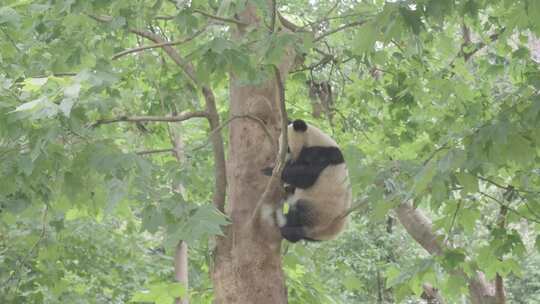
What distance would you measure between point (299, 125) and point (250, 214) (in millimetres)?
1630

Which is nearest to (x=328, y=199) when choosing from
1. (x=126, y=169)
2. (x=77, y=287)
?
(x=77, y=287)

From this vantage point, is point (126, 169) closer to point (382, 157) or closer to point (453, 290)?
point (453, 290)

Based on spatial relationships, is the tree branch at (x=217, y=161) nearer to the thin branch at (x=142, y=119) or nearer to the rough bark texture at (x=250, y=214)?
the thin branch at (x=142, y=119)

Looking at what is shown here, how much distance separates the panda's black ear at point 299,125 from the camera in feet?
20.2

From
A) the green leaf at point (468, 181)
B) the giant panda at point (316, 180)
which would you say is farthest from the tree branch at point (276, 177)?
the giant panda at point (316, 180)

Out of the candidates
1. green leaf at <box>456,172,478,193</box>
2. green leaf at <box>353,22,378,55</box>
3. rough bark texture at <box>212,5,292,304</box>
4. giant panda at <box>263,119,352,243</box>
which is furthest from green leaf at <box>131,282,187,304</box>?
green leaf at <box>353,22,378,55</box>

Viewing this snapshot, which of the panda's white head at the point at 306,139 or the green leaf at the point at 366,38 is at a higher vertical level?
the green leaf at the point at 366,38

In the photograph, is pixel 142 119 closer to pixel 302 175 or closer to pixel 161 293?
pixel 161 293

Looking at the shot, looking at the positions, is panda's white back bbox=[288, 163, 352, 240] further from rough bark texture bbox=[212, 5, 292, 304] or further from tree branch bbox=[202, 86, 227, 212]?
tree branch bbox=[202, 86, 227, 212]

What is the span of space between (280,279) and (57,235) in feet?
7.29

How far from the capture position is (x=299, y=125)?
20.3 feet

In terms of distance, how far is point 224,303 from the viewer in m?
4.65

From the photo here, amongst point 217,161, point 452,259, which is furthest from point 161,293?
point 452,259

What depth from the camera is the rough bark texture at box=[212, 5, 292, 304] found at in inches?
182
